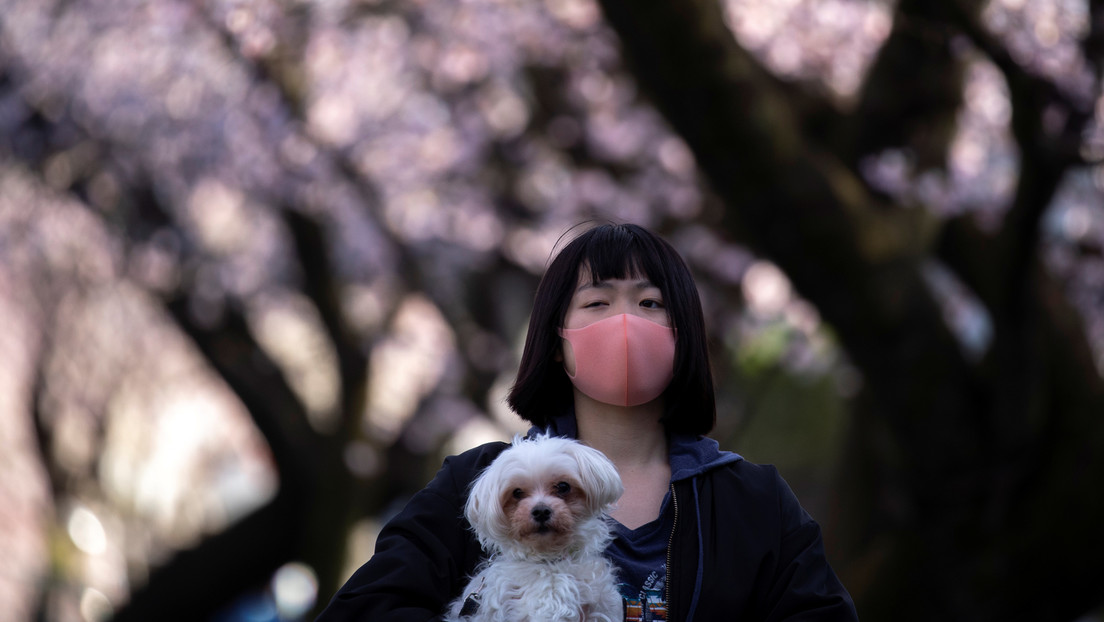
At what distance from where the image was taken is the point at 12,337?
14805 millimetres

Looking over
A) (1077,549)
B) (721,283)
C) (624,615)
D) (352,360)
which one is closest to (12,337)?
(352,360)

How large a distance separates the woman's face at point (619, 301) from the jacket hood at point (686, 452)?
16 cm

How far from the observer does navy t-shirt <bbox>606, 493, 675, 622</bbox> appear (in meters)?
2.35

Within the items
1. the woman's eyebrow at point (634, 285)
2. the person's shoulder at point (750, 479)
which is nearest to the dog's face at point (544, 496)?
the person's shoulder at point (750, 479)

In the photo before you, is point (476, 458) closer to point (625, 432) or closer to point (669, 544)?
point (625, 432)

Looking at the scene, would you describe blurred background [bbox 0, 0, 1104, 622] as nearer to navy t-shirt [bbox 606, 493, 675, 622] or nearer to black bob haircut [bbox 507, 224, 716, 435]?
black bob haircut [bbox 507, 224, 716, 435]

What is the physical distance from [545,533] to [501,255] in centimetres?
914

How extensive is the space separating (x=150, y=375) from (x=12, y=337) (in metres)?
2.72

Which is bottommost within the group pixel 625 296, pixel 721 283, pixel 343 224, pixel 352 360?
pixel 625 296

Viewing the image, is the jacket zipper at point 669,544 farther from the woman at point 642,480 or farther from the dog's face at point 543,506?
the dog's face at point 543,506

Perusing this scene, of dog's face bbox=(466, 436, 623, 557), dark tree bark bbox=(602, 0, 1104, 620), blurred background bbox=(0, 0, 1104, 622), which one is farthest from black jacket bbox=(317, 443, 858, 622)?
dark tree bark bbox=(602, 0, 1104, 620)

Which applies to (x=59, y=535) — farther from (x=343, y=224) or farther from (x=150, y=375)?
(x=343, y=224)

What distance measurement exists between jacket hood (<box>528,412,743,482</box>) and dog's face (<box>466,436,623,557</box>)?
0.17 m

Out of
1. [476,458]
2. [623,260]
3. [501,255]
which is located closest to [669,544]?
[476,458]
